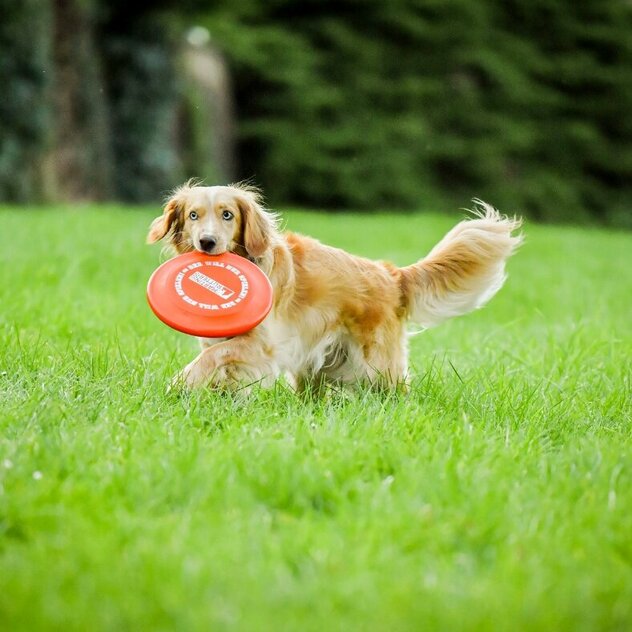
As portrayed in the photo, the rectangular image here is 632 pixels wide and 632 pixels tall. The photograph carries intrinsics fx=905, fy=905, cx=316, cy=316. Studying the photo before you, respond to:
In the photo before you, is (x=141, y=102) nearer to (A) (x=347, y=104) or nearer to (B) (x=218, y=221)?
(A) (x=347, y=104)

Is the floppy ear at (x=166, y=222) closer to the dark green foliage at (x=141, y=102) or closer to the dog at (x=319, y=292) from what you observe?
the dog at (x=319, y=292)

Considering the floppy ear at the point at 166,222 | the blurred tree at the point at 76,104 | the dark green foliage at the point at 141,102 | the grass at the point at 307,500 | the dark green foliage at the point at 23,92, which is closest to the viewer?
the grass at the point at 307,500

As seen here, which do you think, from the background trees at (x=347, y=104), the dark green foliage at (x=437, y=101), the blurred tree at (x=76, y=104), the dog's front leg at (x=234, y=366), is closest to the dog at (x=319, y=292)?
the dog's front leg at (x=234, y=366)

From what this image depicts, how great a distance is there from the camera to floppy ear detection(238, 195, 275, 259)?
4.34 m

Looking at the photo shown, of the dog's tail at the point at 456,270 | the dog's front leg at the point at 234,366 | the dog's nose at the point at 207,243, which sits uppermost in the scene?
the dog's nose at the point at 207,243

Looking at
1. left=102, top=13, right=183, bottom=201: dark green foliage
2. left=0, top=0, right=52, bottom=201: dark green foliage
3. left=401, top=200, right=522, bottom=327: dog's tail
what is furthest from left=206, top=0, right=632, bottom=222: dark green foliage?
left=401, top=200, right=522, bottom=327: dog's tail

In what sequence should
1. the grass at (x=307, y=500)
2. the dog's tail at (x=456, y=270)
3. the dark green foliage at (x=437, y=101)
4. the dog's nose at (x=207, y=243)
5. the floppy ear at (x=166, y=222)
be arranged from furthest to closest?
the dark green foliage at (x=437, y=101), the dog's tail at (x=456, y=270), the floppy ear at (x=166, y=222), the dog's nose at (x=207, y=243), the grass at (x=307, y=500)

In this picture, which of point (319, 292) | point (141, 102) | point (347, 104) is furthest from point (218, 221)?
point (347, 104)

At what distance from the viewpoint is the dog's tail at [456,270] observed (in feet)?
15.7

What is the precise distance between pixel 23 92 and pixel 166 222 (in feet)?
34.5

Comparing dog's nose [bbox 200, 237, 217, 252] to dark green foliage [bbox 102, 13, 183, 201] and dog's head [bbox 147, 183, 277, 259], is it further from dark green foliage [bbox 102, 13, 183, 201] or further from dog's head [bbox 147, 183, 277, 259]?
dark green foliage [bbox 102, 13, 183, 201]

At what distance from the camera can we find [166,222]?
4.50 m

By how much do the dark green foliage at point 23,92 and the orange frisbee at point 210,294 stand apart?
10725mm

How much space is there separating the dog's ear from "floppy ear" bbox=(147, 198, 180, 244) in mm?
346
